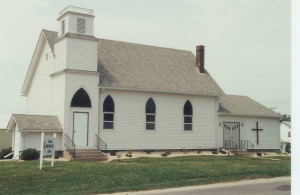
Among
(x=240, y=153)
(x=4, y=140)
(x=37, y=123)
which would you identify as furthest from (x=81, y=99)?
(x=4, y=140)

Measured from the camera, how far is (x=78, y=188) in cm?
1213

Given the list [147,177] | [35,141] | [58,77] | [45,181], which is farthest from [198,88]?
[45,181]

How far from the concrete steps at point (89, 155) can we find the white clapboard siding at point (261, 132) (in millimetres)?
10015

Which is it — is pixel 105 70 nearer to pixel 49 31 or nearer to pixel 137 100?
pixel 137 100

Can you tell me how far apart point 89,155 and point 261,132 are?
14.8m

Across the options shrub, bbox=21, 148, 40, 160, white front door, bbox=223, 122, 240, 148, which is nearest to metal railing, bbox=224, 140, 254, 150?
white front door, bbox=223, 122, 240, 148

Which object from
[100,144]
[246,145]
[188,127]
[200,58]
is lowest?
[246,145]

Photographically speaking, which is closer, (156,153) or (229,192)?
(229,192)

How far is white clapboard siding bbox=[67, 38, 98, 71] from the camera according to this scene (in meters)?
23.5

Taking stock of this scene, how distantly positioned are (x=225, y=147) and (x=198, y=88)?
15.5ft

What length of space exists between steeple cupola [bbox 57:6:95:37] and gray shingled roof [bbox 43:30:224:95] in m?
2.34

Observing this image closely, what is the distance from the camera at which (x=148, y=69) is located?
90.6 feet

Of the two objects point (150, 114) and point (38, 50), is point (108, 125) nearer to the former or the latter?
point (150, 114)

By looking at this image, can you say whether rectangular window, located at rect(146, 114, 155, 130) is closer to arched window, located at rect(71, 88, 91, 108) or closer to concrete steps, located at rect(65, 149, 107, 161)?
arched window, located at rect(71, 88, 91, 108)
